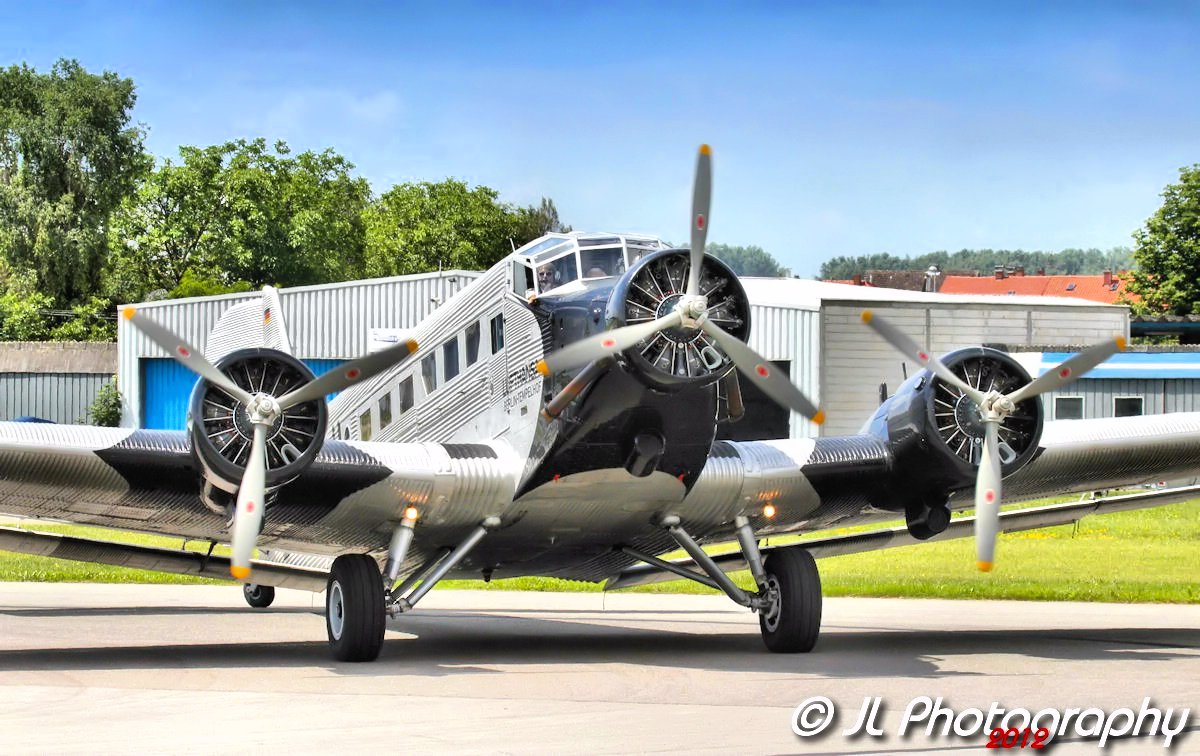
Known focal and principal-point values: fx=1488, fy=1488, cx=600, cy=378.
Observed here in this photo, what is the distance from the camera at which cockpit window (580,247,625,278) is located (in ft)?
47.8

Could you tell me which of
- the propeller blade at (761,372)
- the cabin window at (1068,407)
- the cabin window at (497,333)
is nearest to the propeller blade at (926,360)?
the propeller blade at (761,372)

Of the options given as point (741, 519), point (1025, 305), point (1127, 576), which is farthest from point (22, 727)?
point (1025, 305)

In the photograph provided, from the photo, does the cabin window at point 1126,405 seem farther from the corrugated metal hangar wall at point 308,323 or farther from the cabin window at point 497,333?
the cabin window at point 497,333

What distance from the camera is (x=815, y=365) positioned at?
151 ft

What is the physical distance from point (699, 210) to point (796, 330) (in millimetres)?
33806

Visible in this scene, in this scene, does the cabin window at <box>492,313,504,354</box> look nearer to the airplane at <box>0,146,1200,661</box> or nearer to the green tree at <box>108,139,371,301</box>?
the airplane at <box>0,146,1200,661</box>

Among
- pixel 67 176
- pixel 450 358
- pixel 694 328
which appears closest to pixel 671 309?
pixel 694 328

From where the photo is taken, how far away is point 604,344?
12.9m

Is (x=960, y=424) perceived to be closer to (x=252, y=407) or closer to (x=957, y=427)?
(x=957, y=427)

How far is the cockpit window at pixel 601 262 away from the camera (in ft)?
47.8

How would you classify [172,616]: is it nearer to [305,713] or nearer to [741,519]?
[741,519]

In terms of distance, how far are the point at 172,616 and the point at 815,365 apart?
2842 cm

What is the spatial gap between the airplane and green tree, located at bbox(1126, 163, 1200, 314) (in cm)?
6572

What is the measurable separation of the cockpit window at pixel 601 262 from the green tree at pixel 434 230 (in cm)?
8593
